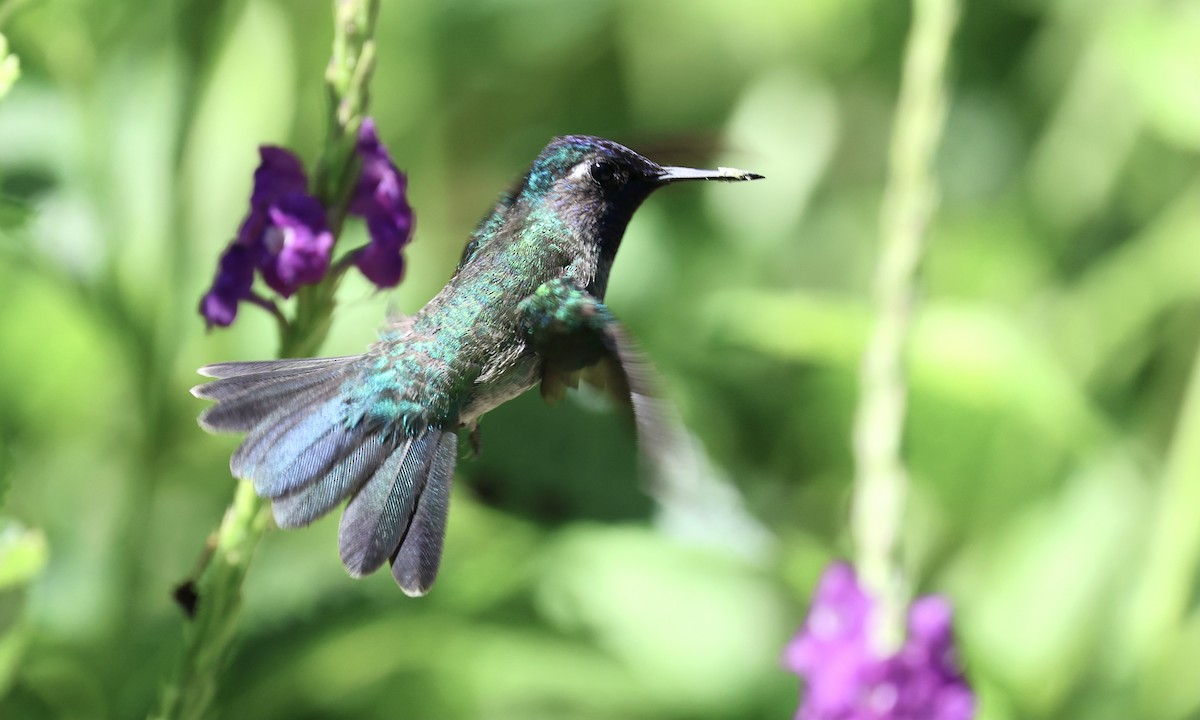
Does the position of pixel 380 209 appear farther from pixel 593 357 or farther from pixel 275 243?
pixel 593 357

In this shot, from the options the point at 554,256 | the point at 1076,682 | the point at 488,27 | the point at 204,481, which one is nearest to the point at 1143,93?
the point at 1076,682

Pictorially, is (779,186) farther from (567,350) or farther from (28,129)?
(567,350)

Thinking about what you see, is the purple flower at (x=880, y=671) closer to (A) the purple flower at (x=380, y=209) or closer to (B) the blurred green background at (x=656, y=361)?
(B) the blurred green background at (x=656, y=361)

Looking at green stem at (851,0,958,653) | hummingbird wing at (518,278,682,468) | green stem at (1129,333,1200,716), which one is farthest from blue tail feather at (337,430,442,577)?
green stem at (1129,333,1200,716)

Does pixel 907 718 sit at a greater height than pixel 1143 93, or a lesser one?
lesser

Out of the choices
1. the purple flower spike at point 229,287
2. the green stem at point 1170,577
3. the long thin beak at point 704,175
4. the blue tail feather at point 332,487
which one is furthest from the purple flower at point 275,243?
the green stem at point 1170,577

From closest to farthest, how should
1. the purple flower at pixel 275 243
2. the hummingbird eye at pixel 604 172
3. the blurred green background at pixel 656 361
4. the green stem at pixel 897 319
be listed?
the purple flower at pixel 275 243
the hummingbird eye at pixel 604 172
the green stem at pixel 897 319
the blurred green background at pixel 656 361

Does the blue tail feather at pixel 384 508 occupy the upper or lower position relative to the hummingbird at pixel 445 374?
lower

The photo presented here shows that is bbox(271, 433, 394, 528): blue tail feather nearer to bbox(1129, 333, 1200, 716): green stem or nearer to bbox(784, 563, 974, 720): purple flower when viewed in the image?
bbox(784, 563, 974, 720): purple flower
